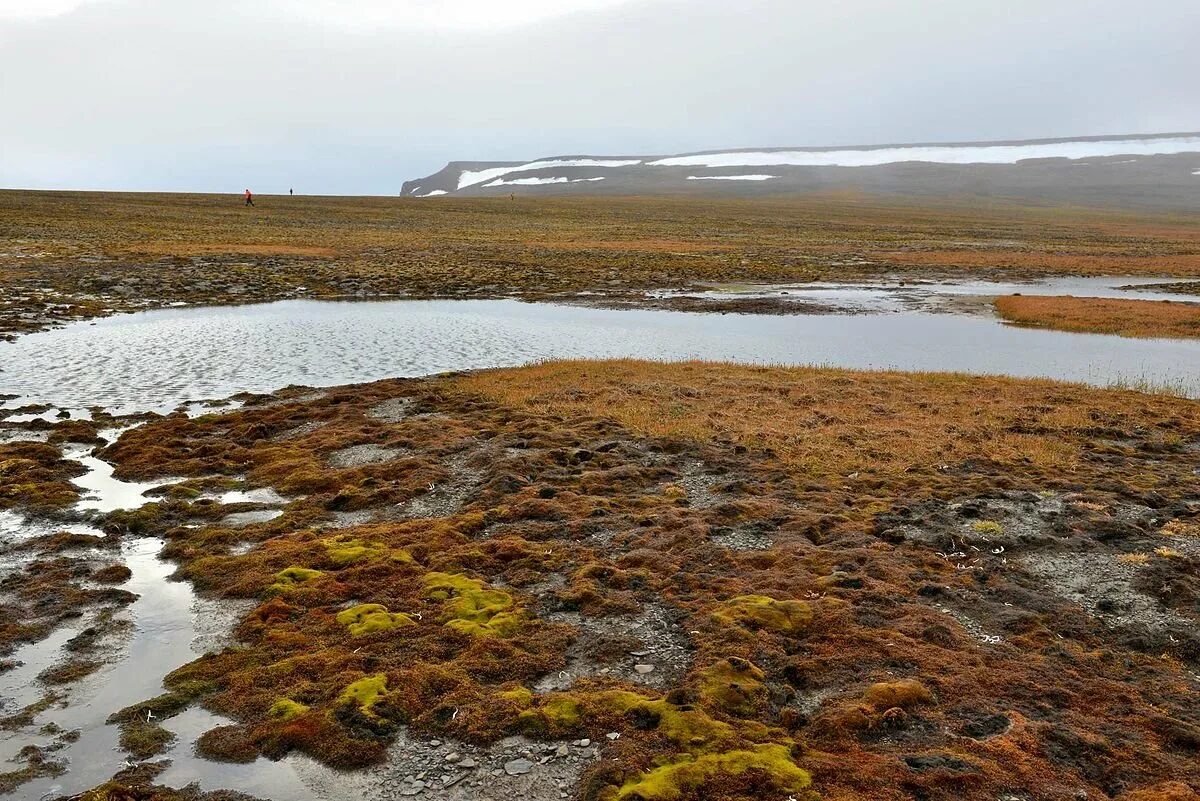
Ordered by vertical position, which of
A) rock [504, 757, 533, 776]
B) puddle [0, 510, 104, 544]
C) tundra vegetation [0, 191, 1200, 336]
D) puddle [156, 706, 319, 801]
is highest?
tundra vegetation [0, 191, 1200, 336]

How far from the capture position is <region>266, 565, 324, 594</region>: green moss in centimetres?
1255

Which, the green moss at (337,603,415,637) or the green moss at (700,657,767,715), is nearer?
the green moss at (700,657,767,715)

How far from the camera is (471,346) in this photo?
110 ft

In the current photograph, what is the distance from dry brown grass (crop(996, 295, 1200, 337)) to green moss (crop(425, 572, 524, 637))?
3579 centimetres

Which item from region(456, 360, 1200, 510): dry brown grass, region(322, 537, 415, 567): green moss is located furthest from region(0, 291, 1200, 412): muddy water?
region(322, 537, 415, 567): green moss

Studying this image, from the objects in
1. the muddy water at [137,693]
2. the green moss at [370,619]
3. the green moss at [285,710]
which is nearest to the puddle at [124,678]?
the muddy water at [137,693]

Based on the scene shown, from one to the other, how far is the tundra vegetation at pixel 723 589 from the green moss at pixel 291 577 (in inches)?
→ 8.2

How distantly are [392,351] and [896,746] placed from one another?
26.3 metres

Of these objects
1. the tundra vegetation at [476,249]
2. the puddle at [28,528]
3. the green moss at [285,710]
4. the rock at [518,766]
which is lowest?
the rock at [518,766]

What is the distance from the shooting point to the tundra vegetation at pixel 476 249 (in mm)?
48719

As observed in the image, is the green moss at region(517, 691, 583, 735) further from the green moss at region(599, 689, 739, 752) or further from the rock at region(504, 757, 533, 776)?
the rock at region(504, 757, 533, 776)

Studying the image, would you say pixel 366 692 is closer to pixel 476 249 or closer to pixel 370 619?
pixel 370 619

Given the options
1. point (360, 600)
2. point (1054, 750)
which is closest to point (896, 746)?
point (1054, 750)

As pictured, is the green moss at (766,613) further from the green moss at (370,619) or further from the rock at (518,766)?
the green moss at (370,619)
